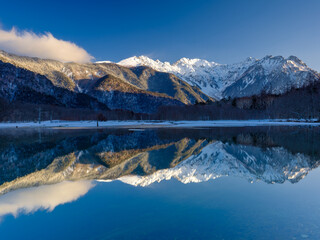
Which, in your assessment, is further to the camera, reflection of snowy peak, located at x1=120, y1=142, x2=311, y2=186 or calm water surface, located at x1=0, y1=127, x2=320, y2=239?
reflection of snowy peak, located at x1=120, y1=142, x2=311, y2=186

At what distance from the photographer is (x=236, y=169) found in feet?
42.1

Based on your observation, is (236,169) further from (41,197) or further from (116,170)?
(41,197)

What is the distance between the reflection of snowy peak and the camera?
10992mm

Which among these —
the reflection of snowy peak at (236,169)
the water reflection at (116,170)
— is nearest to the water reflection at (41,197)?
the water reflection at (116,170)

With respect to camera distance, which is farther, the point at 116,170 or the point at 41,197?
the point at 116,170

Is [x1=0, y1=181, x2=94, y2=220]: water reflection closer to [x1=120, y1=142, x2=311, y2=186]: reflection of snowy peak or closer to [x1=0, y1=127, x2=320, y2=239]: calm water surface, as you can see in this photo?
[x1=0, y1=127, x2=320, y2=239]: calm water surface

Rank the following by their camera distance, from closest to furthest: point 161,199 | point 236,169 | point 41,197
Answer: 1. point 161,199
2. point 41,197
3. point 236,169

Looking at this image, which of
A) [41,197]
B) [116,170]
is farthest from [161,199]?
[116,170]

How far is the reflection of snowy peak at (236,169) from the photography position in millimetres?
10992

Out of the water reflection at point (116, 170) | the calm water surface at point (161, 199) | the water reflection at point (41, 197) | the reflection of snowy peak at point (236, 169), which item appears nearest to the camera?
the calm water surface at point (161, 199)

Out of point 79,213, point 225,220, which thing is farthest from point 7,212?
point 225,220

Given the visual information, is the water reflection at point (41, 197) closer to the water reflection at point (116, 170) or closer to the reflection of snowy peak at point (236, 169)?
the water reflection at point (116, 170)

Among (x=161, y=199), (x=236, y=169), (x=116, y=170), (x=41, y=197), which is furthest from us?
(x=116, y=170)

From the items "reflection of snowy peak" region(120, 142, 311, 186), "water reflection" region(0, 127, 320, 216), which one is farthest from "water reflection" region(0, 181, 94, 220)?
"reflection of snowy peak" region(120, 142, 311, 186)
